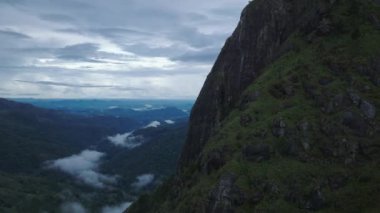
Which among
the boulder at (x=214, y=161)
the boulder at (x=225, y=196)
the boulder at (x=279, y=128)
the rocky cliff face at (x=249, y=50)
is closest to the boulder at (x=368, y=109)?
the boulder at (x=279, y=128)

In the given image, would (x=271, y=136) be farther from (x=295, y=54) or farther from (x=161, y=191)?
(x=161, y=191)

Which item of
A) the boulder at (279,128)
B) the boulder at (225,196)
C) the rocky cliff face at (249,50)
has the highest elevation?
the rocky cliff face at (249,50)

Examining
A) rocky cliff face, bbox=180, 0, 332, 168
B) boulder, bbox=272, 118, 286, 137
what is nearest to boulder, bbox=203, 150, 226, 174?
boulder, bbox=272, 118, 286, 137

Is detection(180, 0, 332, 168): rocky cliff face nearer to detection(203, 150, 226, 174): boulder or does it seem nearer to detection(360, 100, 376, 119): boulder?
detection(203, 150, 226, 174): boulder

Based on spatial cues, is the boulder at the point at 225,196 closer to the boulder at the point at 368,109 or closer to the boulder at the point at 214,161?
the boulder at the point at 214,161

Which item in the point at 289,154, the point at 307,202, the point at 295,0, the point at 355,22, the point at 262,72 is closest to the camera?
the point at 307,202

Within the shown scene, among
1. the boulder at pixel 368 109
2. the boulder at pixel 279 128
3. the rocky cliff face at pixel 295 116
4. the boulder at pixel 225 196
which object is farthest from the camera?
the boulder at pixel 279 128

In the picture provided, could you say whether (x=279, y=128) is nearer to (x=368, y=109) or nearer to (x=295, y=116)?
(x=295, y=116)

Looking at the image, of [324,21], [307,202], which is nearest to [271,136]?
[307,202]
